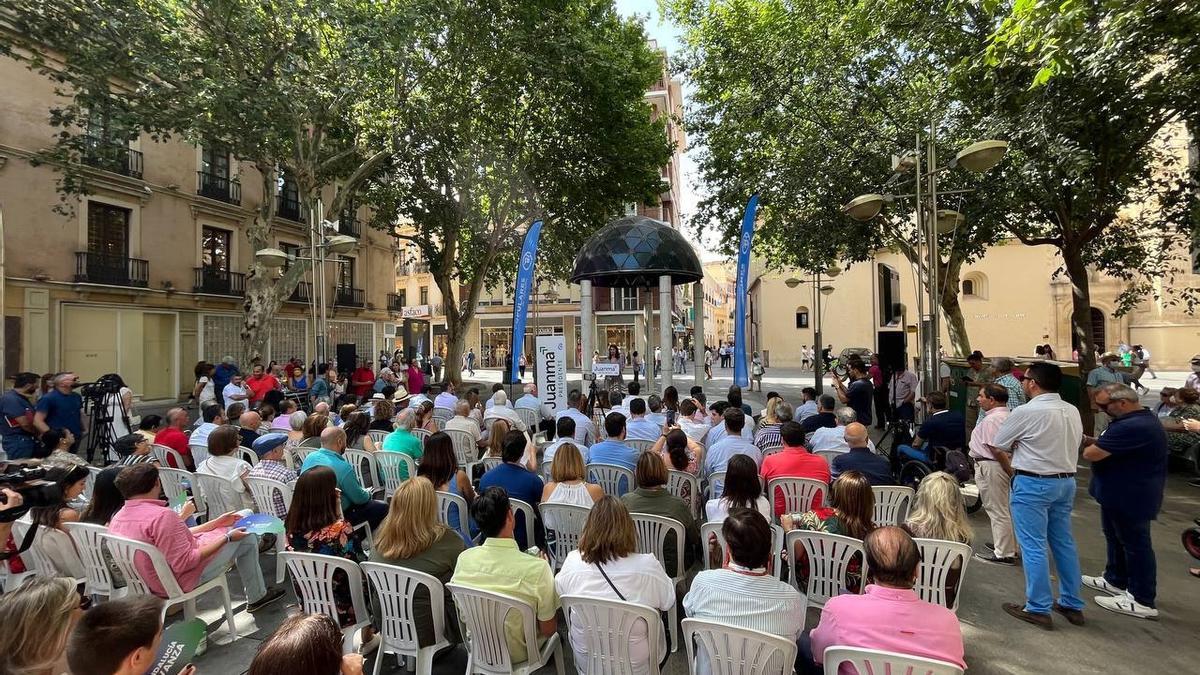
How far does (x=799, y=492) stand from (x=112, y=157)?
18926mm

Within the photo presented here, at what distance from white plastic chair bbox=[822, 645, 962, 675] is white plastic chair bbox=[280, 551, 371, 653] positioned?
98.0 inches

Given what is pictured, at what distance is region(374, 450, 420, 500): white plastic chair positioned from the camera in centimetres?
596

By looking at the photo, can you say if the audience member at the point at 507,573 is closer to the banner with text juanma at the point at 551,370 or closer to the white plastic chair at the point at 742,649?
the white plastic chair at the point at 742,649

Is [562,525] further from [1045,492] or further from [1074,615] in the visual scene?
[1074,615]

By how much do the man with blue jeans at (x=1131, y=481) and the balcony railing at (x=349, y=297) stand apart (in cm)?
2628

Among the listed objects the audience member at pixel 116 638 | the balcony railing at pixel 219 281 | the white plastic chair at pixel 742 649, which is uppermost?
the balcony railing at pixel 219 281

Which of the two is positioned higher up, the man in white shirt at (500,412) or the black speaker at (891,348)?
the black speaker at (891,348)

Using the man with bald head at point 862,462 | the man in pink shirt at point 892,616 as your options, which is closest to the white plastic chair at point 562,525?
the man in pink shirt at point 892,616

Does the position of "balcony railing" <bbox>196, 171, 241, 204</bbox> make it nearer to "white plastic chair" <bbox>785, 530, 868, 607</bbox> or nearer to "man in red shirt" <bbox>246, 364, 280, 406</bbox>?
"man in red shirt" <bbox>246, 364, 280, 406</bbox>

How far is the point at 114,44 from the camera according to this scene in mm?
12383

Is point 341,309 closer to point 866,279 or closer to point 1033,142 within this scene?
point 1033,142

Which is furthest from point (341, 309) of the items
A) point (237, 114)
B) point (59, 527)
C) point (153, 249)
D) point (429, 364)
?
point (59, 527)

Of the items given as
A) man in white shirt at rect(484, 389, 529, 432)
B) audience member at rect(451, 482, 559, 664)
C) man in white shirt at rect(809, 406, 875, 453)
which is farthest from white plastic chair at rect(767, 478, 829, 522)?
man in white shirt at rect(484, 389, 529, 432)

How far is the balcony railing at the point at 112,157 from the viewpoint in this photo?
45.6 ft
